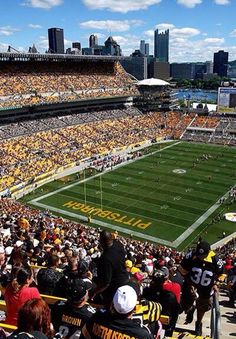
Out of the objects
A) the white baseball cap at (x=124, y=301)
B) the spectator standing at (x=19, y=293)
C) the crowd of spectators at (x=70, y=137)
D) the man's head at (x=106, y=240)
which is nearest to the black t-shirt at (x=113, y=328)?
the white baseball cap at (x=124, y=301)

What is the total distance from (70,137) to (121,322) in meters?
49.7

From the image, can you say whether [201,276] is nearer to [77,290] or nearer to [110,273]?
[110,273]

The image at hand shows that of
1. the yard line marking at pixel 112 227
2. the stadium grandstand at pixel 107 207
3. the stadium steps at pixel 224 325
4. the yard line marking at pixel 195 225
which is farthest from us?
the yard line marking at pixel 112 227

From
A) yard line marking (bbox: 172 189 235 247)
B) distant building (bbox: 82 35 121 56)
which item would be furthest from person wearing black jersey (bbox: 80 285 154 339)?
distant building (bbox: 82 35 121 56)

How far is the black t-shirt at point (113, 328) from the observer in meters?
3.72

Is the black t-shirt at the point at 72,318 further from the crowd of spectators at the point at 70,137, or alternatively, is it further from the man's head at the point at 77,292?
the crowd of spectators at the point at 70,137

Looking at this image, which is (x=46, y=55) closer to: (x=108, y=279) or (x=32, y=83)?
(x=32, y=83)

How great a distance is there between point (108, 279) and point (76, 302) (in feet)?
4.67

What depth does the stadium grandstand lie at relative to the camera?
16.7 ft

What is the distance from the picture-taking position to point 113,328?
12.5ft

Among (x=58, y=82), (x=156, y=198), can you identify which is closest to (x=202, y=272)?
(x=156, y=198)

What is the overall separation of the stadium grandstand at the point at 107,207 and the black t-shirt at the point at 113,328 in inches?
0.5

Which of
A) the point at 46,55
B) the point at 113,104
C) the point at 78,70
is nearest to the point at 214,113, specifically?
the point at 113,104

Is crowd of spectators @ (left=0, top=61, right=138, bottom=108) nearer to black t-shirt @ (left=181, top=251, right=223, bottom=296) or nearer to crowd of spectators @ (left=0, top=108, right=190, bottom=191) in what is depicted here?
crowd of spectators @ (left=0, top=108, right=190, bottom=191)
